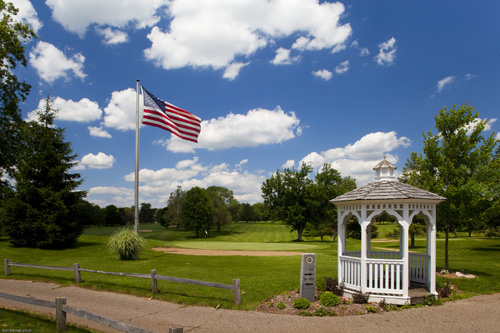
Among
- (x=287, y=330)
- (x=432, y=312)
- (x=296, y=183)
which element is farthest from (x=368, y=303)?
(x=296, y=183)

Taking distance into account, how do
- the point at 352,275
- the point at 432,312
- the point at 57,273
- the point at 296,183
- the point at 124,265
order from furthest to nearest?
the point at 296,183 < the point at 124,265 < the point at 57,273 < the point at 352,275 < the point at 432,312

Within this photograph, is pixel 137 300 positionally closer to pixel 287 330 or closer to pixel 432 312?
pixel 287 330

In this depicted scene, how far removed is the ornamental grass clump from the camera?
59.0 feet

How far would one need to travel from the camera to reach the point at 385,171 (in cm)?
1107

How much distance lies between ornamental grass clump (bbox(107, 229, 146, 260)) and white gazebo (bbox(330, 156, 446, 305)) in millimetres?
11962

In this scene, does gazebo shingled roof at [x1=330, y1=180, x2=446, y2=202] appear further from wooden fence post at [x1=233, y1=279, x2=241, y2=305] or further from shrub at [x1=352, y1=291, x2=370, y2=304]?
wooden fence post at [x1=233, y1=279, x2=241, y2=305]

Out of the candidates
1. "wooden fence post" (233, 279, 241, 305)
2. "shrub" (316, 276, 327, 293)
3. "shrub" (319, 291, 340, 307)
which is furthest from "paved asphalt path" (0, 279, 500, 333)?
"shrub" (316, 276, 327, 293)

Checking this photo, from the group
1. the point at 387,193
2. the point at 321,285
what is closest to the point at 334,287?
the point at 321,285

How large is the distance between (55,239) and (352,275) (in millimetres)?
22918

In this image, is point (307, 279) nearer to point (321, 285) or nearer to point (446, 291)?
point (321, 285)

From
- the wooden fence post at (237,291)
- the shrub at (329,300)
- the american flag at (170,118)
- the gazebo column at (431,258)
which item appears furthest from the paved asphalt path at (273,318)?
the american flag at (170,118)

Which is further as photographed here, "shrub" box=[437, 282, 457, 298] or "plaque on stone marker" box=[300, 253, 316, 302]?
"shrub" box=[437, 282, 457, 298]

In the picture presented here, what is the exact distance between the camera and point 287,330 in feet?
24.3

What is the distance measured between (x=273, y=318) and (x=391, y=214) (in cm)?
466
